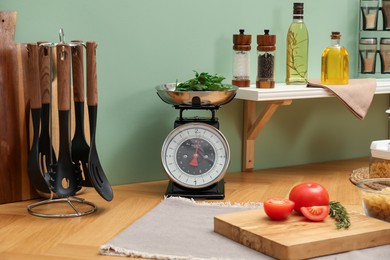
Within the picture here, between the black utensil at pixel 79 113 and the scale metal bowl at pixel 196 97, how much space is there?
0.27 meters

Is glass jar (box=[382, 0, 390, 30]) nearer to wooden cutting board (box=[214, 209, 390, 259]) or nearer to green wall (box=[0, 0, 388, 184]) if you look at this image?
green wall (box=[0, 0, 388, 184])

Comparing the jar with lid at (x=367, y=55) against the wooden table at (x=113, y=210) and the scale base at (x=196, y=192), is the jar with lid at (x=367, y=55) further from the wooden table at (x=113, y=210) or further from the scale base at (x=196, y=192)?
Result: the scale base at (x=196, y=192)

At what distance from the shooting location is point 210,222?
1933 millimetres

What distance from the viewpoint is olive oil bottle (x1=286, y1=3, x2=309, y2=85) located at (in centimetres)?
259

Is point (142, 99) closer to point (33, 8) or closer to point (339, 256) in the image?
point (33, 8)

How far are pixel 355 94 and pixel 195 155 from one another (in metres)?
0.66

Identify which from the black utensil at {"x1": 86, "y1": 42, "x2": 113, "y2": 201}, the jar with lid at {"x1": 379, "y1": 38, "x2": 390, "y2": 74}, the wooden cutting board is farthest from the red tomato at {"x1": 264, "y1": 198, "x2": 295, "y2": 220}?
the jar with lid at {"x1": 379, "y1": 38, "x2": 390, "y2": 74}

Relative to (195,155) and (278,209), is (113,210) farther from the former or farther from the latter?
(278,209)

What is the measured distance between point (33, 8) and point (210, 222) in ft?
2.57

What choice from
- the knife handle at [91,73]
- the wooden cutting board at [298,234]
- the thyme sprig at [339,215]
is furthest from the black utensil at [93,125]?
the thyme sprig at [339,215]

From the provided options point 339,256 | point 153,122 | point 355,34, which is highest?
point 355,34

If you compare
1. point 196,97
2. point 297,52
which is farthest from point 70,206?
point 297,52

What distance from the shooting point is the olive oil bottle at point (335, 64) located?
2576mm

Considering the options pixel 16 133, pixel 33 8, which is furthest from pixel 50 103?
pixel 33 8
